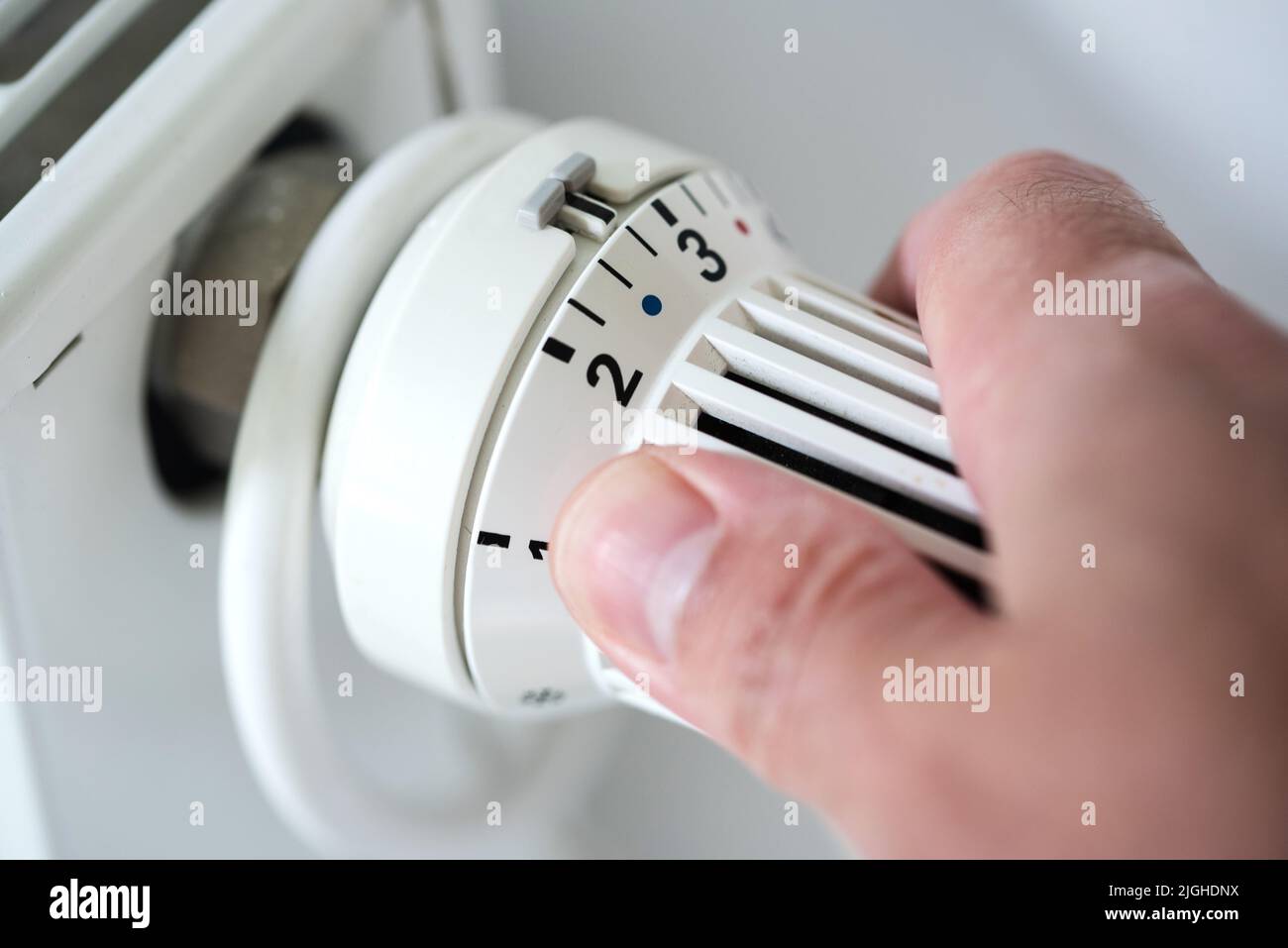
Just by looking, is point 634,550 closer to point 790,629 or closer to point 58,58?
point 790,629

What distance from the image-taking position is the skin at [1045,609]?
23 centimetres

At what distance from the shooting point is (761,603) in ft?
0.85

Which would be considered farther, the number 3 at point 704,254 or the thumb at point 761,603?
the number 3 at point 704,254

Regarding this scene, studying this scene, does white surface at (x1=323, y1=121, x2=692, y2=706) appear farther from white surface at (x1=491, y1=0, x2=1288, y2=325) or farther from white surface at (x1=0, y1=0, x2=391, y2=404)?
white surface at (x1=491, y1=0, x2=1288, y2=325)

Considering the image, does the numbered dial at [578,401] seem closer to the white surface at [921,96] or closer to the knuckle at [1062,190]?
the knuckle at [1062,190]

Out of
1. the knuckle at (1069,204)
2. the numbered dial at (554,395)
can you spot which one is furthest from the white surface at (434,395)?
the knuckle at (1069,204)

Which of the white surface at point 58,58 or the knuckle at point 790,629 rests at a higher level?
the white surface at point 58,58

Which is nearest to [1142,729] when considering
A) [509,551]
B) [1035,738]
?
[1035,738]

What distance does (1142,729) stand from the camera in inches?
9.0

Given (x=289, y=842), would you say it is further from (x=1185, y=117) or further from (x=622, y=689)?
(x=1185, y=117)

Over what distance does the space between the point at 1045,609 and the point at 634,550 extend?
94 mm

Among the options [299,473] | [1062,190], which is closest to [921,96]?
[1062,190]

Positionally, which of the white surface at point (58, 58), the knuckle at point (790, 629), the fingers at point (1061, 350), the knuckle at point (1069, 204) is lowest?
the knuckle at point (790, 629)

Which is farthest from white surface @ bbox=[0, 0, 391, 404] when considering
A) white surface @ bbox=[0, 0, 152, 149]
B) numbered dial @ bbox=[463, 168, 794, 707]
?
numbered dial @ bbox=[463, 168, 794, 707]
